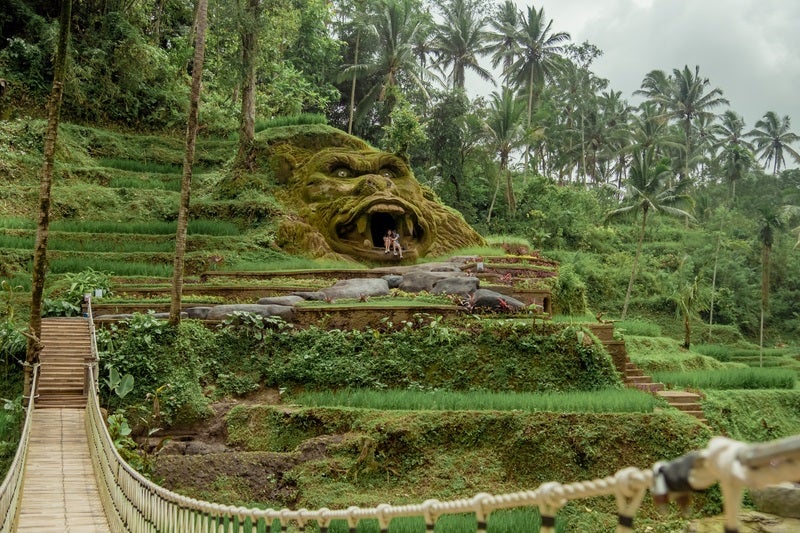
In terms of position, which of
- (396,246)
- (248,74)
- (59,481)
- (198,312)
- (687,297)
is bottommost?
(59,481)

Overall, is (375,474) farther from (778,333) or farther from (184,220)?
(778,333)

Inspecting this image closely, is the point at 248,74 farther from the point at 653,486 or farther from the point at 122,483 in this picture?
the point at 653,486

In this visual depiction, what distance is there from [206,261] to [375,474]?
10.2m

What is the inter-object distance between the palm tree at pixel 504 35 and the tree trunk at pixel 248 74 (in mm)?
23057

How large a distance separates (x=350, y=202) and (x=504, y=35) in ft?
83.8

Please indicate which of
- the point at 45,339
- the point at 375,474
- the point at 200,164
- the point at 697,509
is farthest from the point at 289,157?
the point at 697,509

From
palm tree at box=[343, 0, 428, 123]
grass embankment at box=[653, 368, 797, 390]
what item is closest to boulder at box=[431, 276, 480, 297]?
grass embankment at box=[653, 368, 797, 390]

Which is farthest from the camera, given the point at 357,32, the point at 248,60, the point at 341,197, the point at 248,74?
the point at 357,32

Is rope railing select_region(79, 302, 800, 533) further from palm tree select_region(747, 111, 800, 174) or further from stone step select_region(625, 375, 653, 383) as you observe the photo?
palm tree select_region(747, 111, 800, 174)

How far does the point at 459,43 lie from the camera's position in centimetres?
4084

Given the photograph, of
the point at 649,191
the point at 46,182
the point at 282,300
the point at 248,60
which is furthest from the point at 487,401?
the point at 649,191

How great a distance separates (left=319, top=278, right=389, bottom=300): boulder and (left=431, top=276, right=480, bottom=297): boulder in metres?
1.21

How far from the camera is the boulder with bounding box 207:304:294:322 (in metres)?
14.4

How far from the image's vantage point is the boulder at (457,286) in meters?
16.2
